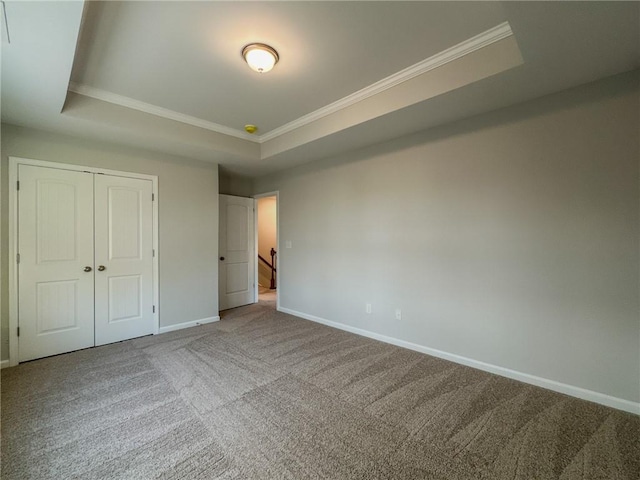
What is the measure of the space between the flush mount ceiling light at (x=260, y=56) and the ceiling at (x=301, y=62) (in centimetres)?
5

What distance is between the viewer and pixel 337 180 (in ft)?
13.6

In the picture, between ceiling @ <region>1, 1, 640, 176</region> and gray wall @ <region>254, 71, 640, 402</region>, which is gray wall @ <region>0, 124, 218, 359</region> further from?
gray wall @ <region>254, 71, 640, 402</region>

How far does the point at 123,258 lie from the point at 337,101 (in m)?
3.27

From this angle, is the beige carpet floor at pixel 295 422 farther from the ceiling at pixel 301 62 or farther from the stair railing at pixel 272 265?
the stair railing at pixel 272 265

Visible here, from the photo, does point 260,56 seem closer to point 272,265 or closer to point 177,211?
point 177,211

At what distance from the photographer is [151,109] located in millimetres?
3146

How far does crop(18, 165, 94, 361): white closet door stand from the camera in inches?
118

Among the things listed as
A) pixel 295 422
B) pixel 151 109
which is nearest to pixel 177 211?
pixel 151 109

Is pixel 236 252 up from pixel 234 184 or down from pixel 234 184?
down

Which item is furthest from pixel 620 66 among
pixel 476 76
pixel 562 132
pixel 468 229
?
pixel 468 229

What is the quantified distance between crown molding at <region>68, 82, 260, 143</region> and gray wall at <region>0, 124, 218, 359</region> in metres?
0.77

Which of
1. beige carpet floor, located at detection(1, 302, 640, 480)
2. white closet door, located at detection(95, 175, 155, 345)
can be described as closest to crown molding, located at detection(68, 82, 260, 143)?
white closet door, located at detection(95, 175, 155, 345)

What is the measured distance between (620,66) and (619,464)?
2.63 m

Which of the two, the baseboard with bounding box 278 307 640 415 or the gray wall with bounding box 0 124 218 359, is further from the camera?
the gray wall with bounding box 0 124 218 359
